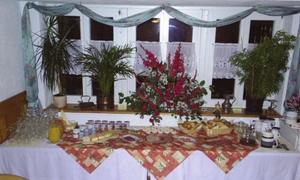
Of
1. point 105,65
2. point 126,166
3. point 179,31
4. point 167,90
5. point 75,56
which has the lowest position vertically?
point 126,166

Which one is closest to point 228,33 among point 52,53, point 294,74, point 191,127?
point 294,74

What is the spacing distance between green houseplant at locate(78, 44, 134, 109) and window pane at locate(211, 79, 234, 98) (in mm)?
1158

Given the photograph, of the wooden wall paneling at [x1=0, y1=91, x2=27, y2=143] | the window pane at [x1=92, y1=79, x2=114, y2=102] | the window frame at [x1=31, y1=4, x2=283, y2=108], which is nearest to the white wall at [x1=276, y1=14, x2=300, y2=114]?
the window frame at [x1=31, y1=4, x2=283, y2=108]

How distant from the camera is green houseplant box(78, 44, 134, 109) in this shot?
9.78 ft

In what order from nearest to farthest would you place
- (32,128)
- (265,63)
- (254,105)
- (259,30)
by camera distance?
1. (32,128)
2. (265,63)
3. (254,105)
4. (259,30)

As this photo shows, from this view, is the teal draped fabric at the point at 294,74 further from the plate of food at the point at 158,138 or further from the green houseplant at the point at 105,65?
the green houseplant at the point at 105,65

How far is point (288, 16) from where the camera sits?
10.1ft

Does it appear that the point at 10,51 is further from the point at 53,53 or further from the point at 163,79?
the point at 163,79

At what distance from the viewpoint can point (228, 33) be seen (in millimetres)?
3232

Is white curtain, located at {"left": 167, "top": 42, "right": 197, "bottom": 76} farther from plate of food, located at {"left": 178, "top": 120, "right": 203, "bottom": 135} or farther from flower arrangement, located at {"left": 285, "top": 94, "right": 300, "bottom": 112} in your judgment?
flower arrangement, located at {"left": 285, "top": 94, "right": 300, "bottom": 112}

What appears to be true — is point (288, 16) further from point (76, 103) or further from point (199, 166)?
point (76, 103)

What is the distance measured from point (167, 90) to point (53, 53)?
145 centimetres

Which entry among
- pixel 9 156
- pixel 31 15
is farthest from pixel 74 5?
pixel 9 156

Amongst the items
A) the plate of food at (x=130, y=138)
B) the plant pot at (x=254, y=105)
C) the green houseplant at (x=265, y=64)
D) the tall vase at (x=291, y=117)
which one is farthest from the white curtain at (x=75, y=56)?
the tall vase at (x=291, y=117)
